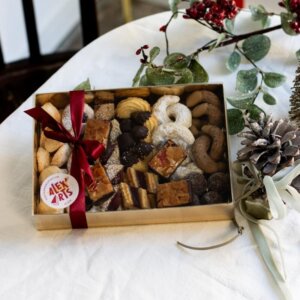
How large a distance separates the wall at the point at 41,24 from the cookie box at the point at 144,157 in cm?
97

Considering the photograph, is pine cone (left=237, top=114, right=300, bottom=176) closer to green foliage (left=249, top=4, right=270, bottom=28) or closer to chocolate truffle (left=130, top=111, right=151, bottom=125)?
chocolate truffle (left=130, top=111, right=151, bottom=125)

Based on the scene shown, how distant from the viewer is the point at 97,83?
1.00 meters

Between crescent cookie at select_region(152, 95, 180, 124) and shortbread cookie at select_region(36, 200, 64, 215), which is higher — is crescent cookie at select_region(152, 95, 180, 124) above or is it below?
above

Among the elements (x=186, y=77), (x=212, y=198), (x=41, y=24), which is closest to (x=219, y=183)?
(x=212, y=198)

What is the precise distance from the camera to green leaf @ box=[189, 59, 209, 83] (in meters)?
0.95

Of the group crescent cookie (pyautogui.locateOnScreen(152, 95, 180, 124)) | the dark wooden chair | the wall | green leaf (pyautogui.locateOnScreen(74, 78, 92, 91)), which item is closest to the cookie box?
crescent cookie (pyautogui.locateOnScreen(152, 95, 180, 124))

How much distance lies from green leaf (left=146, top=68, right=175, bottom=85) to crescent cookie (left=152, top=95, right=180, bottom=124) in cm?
9

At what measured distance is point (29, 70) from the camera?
1.24 meters

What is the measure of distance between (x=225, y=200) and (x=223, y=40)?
1.18ft

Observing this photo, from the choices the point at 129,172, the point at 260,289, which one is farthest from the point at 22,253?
the point at 260,289

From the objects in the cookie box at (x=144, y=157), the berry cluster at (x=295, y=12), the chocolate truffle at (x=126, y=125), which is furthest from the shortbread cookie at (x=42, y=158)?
the berry cluster at (x=295, y=12)

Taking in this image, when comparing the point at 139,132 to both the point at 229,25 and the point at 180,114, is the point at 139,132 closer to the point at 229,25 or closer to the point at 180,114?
the point at 180,114

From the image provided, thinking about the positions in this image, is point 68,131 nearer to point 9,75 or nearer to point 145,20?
point 145,20

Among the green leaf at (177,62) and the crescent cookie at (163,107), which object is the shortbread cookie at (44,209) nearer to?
the crescent cookie at (163,107)
